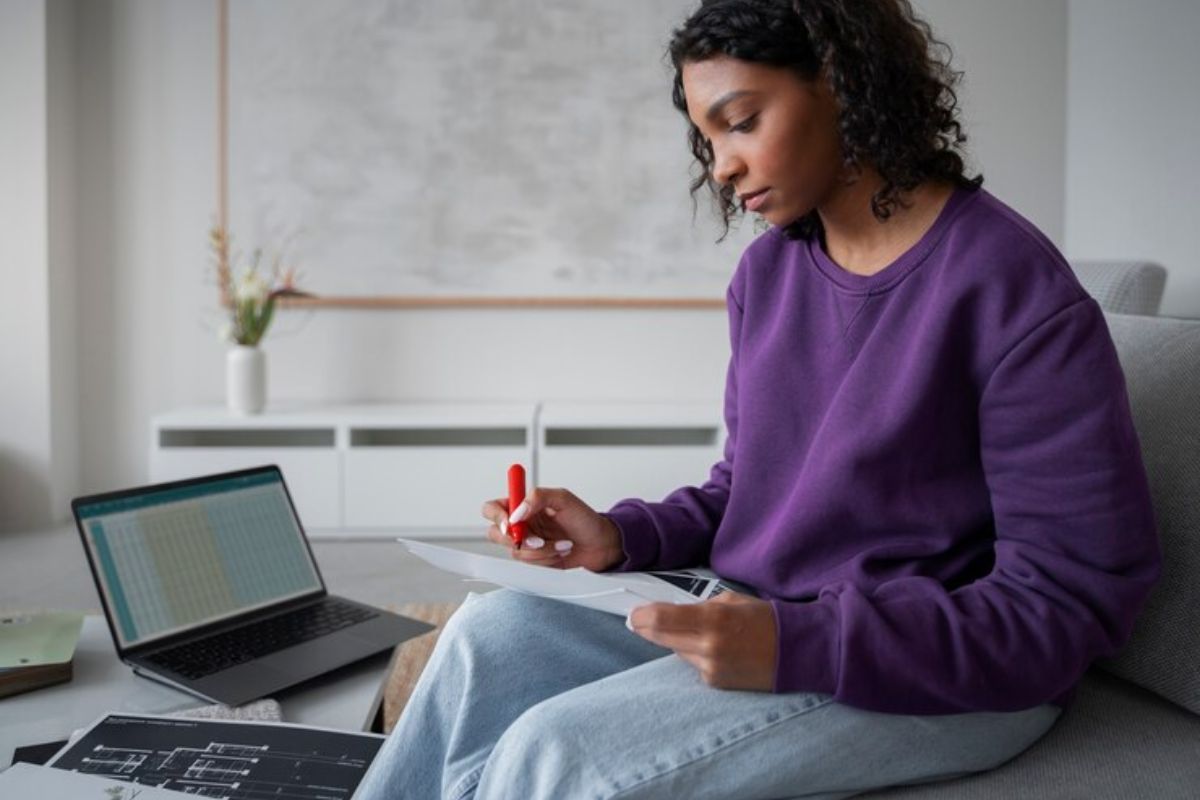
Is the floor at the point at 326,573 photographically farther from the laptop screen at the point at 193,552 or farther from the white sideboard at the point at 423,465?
the laptop screen at the point at 193,552

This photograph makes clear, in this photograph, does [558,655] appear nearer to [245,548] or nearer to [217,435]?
[245,548]

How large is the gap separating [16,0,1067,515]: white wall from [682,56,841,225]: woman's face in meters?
2.77

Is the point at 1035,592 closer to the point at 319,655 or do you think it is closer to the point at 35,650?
the point at 319,655

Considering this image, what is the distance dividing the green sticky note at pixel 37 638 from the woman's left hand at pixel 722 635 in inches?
29.9

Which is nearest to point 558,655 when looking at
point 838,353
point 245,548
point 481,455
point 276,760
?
point 276,760

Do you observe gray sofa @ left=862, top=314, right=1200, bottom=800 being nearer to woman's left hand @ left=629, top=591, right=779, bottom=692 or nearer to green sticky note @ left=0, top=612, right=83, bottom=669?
woman's left hand @ left=629, top=591, right=779, bottom=692

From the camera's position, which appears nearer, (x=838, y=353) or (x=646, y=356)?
(x=838, y=353)

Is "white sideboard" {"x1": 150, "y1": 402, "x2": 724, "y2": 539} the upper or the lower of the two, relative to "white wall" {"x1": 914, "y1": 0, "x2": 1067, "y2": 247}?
lower

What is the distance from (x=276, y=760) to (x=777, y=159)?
0.73 m

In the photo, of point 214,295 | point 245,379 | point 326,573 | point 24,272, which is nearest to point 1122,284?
point 326,573

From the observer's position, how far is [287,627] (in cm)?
138

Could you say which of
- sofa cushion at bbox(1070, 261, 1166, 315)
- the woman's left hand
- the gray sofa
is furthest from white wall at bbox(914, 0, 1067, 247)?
the woman's left hand

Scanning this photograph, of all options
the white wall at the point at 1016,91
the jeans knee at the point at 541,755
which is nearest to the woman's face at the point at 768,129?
the jeans knee at the point at 541,755

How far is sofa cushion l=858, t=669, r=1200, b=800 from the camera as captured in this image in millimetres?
860
